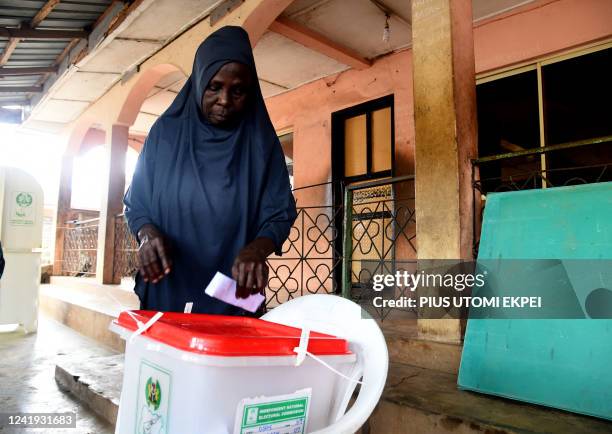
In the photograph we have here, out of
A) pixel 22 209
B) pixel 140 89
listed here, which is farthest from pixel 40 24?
pixel 22 209

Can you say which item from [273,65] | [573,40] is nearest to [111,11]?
[273,65]

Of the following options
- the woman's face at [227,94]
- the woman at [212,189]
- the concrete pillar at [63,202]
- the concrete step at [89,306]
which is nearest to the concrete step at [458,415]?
the woman at [212,189]

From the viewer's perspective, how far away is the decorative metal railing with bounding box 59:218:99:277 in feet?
25.1

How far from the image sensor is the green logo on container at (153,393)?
76 cm

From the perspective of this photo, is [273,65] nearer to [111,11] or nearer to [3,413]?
[111,11]

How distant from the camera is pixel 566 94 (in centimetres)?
430

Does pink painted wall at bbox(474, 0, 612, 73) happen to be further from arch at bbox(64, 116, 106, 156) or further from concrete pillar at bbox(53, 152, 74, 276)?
concrete pillar at bbox(53, 152, 74, 276)

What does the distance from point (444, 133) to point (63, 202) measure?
7842mm

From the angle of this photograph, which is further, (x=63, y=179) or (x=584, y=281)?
(x=63, y=179)

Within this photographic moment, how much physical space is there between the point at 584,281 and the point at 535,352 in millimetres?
333

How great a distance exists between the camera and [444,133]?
8.13 ft

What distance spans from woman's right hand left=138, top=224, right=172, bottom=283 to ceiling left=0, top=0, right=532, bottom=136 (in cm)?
369

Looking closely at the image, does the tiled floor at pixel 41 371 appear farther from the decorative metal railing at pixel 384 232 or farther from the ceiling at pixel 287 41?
the ceiling at pixel 287 41

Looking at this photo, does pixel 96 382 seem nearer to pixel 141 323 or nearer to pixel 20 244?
pixel 141 323
